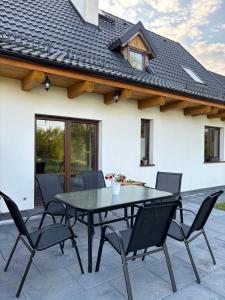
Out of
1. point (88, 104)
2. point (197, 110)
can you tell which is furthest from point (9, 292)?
point (197, 110)

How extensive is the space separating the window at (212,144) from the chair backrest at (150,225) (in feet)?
22.2

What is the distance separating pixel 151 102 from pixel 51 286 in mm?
4707

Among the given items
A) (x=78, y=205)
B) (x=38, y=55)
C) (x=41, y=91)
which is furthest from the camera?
(x=41, y=91)

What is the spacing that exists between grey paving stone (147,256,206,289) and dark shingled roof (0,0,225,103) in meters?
3.36

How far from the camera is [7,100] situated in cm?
442

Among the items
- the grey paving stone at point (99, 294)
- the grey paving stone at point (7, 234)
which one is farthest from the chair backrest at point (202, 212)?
the grey paving stone at point (7, 234)

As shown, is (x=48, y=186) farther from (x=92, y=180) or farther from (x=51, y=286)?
(x=51, y=286)

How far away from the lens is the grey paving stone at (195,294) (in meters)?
2.21

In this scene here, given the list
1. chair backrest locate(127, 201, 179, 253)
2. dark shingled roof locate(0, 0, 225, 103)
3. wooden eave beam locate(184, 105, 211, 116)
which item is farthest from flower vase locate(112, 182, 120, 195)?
wooden eave beam locate(184, 105, 211, 116)

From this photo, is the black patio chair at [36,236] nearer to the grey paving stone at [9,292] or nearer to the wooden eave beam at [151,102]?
the grey paving stone at [9,292]

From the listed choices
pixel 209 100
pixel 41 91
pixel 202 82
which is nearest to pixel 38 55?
pixel 41 91

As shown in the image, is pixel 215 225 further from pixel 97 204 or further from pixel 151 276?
pixel 97 204

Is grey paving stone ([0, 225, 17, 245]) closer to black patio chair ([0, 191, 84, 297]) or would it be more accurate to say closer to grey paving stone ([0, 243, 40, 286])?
grey paving stone ([0, 243, 40, 286])

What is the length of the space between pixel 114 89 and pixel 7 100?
222 cm
